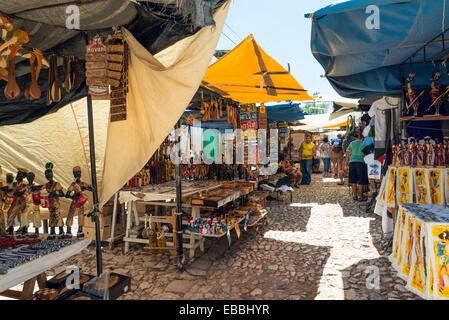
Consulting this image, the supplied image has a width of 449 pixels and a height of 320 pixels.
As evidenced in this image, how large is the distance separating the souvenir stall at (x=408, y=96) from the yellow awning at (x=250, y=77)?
954mm

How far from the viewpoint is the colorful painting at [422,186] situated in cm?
347

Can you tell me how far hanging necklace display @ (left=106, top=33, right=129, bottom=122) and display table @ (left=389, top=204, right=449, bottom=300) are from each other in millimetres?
3106

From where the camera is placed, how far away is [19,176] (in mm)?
2406

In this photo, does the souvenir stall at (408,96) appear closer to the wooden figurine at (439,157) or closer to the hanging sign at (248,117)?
the wooden figurine at (439,157)

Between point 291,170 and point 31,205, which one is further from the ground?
point 31,205

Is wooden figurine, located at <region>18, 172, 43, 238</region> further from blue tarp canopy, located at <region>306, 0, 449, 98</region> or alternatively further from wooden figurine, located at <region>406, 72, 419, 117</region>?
wooden figurine, located at <region>406, 72, 419, 117</region>

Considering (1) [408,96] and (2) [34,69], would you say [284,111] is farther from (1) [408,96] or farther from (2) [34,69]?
(2) [34,69]

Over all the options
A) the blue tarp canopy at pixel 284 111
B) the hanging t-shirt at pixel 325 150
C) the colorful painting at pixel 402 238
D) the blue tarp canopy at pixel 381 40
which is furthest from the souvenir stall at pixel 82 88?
the hanging t-shirt at pixel 325 150

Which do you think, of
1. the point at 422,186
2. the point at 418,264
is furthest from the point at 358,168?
the point at 418,264

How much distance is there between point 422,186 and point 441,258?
4.04 ft

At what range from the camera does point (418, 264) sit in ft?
9.27

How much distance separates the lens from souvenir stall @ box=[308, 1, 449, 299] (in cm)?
272

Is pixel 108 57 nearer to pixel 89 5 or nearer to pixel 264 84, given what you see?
pixel 89 5
